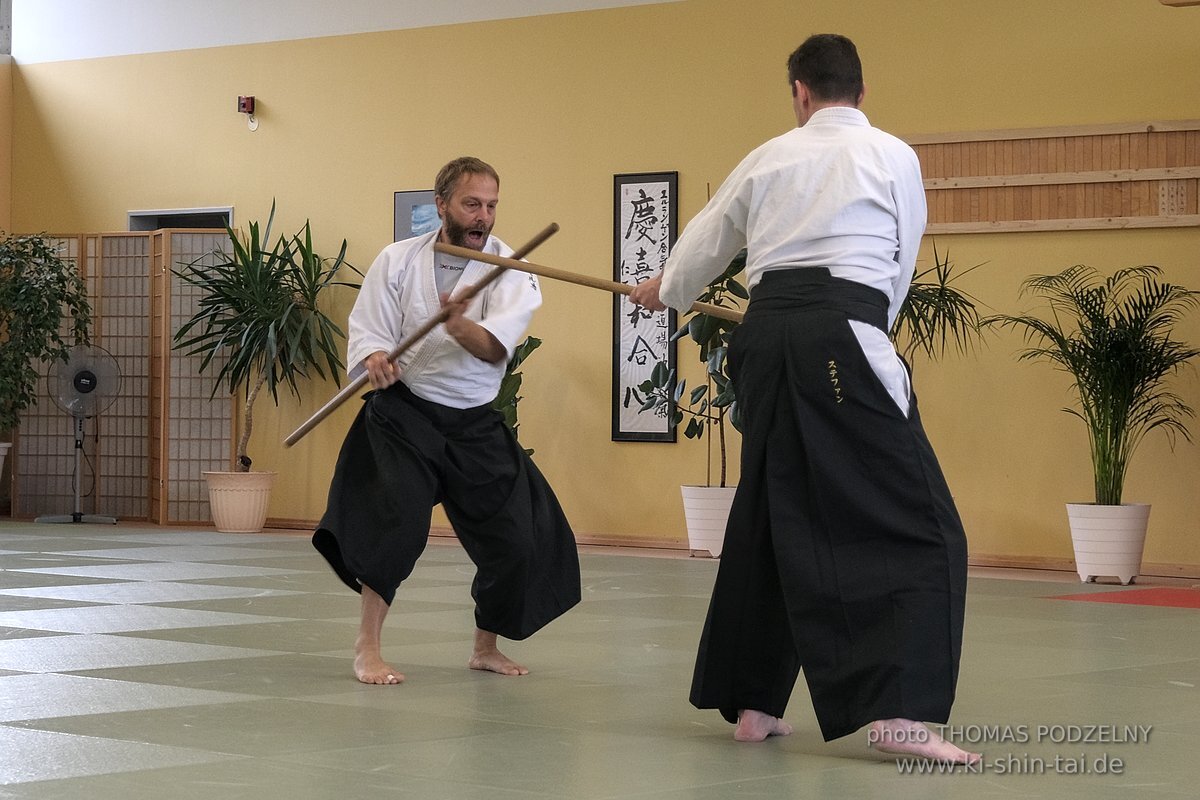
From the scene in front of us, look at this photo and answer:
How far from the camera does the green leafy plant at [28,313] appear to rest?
975 cm

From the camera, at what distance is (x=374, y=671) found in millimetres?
3871

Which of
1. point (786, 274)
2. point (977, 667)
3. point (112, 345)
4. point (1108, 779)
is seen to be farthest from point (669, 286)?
point (112, 345)

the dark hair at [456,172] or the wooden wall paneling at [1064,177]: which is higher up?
the wooden wall paneling at [1064,177]

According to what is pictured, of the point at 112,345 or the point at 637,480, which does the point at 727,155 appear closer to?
the point at 637,480

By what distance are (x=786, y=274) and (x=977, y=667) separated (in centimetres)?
168

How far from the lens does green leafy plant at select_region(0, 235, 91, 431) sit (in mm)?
9750

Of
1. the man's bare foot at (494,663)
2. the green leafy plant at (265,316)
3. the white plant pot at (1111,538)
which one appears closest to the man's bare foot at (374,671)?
the man's bare foot at (494,663)

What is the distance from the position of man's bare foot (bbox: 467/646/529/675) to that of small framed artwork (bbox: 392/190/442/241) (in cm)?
557

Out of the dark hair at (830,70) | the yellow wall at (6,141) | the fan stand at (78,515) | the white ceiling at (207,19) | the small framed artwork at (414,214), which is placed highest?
the white ceiling at (207,19)

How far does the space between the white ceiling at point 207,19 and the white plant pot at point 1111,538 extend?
154 inches

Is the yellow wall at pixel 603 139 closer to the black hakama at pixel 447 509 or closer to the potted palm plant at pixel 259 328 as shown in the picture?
the potted palm plant at pixel 259 328

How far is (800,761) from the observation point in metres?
2.92

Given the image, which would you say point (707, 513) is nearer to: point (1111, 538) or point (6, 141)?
point (1111, 538)

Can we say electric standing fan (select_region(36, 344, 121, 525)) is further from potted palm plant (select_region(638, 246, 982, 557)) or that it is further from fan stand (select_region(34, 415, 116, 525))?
potted palm plant (select_region(638, 246, 982, 557))
